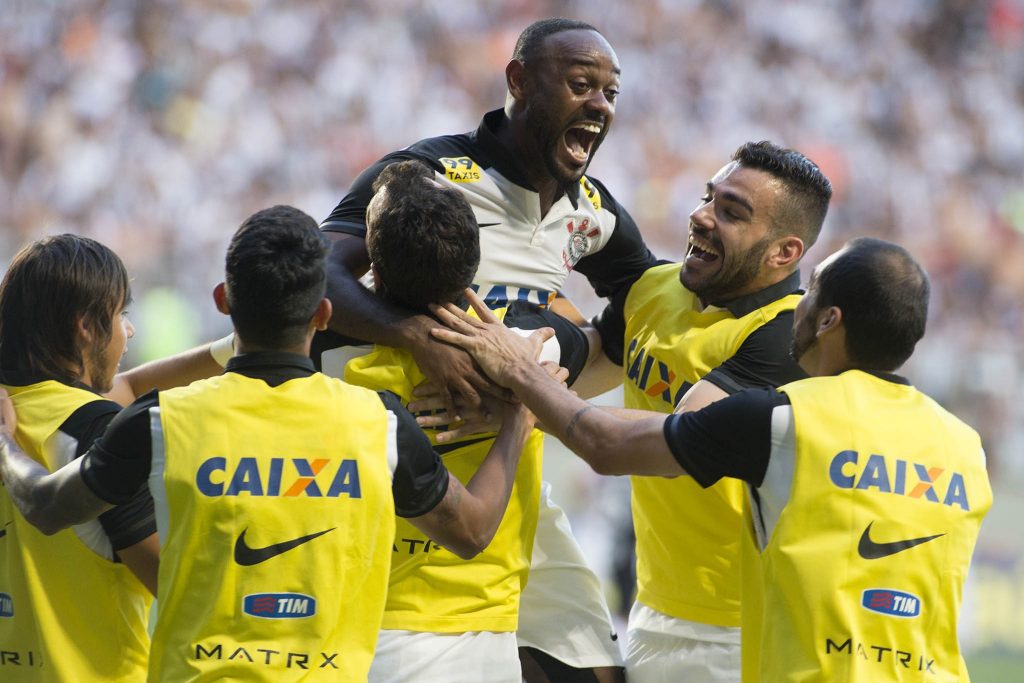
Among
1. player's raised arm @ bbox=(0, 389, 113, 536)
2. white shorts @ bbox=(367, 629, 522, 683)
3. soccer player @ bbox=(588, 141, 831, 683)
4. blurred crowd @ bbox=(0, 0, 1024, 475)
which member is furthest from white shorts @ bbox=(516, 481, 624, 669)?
blurred crowd @ bbox=(0, 0, 1024, 475)

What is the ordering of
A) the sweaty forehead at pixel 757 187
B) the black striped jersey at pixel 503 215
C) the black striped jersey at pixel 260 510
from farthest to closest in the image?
the sweaty forehead at pixel 757 187 → the black striped jersey at pixel 503 215 → the black striped jersey at pixel 260 510

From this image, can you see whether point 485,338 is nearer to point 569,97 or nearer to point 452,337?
point 452,337

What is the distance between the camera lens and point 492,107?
14.5 m

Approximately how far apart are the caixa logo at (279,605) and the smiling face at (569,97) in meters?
1.82

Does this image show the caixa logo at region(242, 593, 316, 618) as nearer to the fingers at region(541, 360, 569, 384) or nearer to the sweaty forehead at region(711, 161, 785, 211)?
the fingers at region(541, 360, 569, 384)

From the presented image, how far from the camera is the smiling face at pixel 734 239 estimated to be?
414cm

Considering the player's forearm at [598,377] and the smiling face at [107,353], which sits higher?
the player's forearm at [598,377]

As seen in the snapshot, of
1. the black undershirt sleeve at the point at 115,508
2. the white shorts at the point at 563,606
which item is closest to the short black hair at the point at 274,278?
the black undershirt sleeve at the point at 115,508

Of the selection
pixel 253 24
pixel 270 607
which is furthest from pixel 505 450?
pixel 253 24

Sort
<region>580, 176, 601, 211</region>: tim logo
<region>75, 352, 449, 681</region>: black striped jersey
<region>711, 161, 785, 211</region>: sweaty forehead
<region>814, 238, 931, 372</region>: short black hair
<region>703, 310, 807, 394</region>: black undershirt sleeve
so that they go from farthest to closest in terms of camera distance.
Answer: <region>580, 176, 601, 211</region>: tim logo < <region>711, 161, 785, 211</region>: sweaty forehead < <region>703, 310, 807, 394</region>: black undershirt sleeve < <region>814, 238, 931, 372</region>: short black hair < <region>75, 352, 449, 681</region>: black striped jersey

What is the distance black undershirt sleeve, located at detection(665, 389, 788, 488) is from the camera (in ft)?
10.1

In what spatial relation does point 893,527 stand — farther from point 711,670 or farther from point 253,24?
point 253,24

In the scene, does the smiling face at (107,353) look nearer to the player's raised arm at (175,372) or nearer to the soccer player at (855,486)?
the player's raised arm at (175,372)

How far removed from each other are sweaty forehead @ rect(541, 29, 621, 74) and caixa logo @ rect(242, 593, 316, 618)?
2.03m
